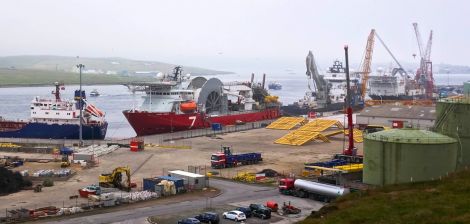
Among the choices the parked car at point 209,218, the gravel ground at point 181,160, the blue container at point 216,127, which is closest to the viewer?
the parked car at point 209,218

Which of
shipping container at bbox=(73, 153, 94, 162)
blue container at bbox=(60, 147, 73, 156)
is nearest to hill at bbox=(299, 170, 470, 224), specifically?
shipping container at bbox=(73, 153, 94, 162)

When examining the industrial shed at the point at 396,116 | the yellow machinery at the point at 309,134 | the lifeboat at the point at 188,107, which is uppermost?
the lifeboat at the point at 188,107

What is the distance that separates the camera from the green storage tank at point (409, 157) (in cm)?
2338

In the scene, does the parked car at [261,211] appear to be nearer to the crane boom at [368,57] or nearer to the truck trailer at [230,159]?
the truck trailer at [230,159]

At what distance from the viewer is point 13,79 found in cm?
19212

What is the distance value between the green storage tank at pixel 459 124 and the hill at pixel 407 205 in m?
7.70

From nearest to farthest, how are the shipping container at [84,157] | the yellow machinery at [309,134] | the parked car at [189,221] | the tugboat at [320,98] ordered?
the parked car at [189,221]
the shipping container at [84,157]
the yellow machinery at [309,134]
the tugboat at [320,98]

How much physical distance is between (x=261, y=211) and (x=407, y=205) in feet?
21.2

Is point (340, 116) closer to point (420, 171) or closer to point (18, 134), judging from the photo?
point (18, 134)

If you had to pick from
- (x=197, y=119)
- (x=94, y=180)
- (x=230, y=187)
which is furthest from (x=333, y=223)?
(x=197, y=119)

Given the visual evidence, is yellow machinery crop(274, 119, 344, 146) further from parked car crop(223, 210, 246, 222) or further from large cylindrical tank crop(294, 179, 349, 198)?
parked car crop(223, 210, 246, 222)

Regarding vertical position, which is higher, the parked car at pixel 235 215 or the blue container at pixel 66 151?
the blue container at pixel 66 151

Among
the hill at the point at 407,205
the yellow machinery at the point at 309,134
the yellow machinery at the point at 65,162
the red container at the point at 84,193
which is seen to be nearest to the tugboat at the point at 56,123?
the yellow machinery at the point at 65,162

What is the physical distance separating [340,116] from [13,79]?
146778 mm
